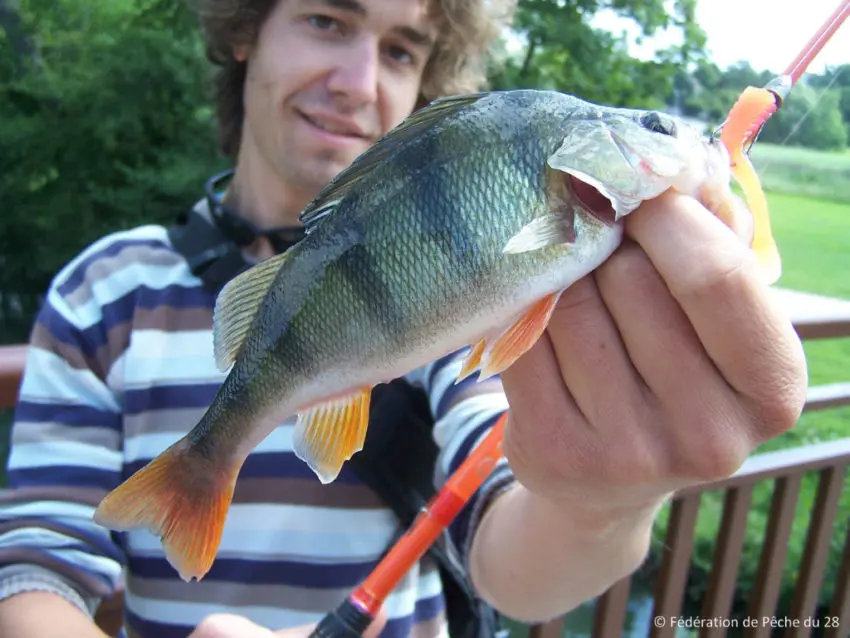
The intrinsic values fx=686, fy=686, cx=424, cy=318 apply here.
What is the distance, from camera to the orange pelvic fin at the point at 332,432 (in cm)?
95

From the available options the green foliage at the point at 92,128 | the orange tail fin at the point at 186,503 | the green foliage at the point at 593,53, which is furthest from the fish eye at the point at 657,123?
the green foliage at the point at 92,128

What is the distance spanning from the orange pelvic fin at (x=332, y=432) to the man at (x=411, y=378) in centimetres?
21

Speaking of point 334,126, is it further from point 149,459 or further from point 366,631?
point 366,631

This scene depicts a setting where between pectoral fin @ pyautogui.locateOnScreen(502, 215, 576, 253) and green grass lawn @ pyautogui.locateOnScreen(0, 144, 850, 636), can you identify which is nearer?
pectoral fin @ pyautogui.locateOnScreen(502, 215, 576, 253)

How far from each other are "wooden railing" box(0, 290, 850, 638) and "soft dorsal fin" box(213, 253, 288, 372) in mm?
1022

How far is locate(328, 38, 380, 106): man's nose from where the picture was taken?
159 centimetres

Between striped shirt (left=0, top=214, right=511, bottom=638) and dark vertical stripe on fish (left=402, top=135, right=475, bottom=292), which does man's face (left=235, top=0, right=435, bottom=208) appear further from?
dark vertical stripe on fish (left=402, top=135, right=475, bottom=292)

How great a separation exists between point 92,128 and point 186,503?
8.98 meters

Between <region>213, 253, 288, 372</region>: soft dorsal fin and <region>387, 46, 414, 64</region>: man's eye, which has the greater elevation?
<region>387, 46, 414, 64</region>: man's eye

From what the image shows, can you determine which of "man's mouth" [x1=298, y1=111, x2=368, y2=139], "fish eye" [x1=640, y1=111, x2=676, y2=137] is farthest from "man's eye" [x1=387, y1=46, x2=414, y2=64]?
"fish eye" [x1=640, y1=111, x2=676, y2=137]

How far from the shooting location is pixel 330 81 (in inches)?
63.1

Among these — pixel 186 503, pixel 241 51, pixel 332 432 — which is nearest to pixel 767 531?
pixel 332 432

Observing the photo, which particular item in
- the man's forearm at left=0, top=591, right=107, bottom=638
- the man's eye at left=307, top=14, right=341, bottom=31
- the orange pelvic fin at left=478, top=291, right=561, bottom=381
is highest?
the orange pelvic fin at left=478, top=291, right=561, bottom=381

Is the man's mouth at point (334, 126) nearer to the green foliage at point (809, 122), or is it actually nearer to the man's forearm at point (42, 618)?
the green foliage at point (809, 122)
